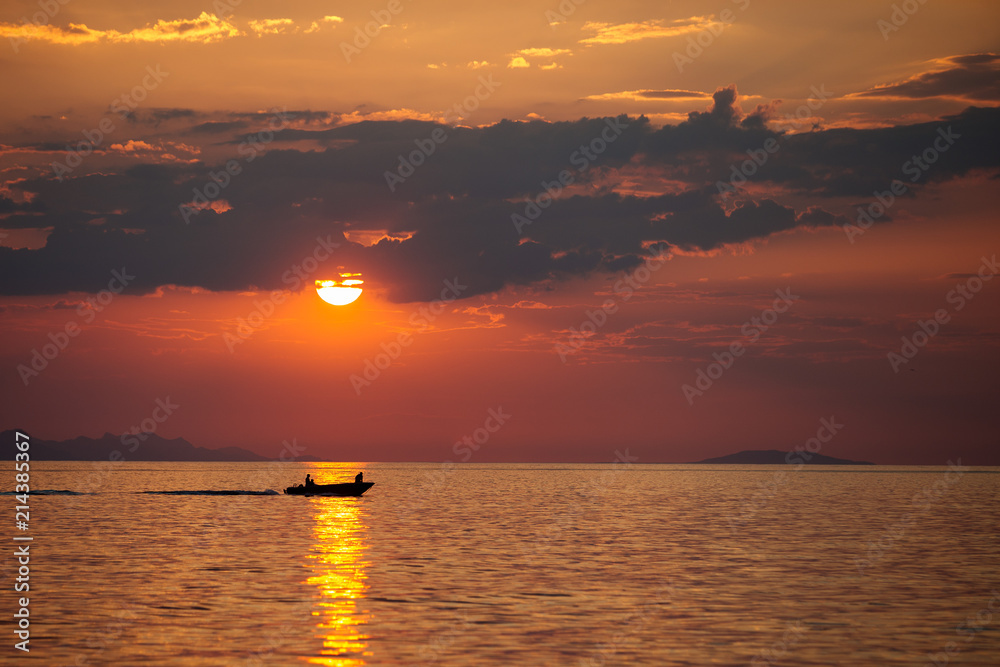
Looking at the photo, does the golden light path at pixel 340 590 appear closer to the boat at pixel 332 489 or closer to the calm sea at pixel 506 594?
the calm sea at pixel 506 594

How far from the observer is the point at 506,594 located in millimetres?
42719

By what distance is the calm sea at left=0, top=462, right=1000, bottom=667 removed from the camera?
103ft

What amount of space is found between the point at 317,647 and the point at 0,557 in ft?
108

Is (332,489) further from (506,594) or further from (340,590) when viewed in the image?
(506,594)

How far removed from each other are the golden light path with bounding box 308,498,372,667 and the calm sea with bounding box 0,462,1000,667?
16 centimetres

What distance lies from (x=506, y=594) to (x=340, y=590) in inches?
313

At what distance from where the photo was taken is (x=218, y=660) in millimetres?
29828

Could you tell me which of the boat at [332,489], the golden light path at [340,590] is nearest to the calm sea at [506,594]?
the golden light path at [340,590]

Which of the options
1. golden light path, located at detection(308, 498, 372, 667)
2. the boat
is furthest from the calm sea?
the boat

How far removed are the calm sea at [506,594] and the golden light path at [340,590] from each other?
0.16m

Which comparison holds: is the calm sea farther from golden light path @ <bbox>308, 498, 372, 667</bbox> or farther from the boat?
the boat

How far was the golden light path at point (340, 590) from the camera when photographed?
3123cm

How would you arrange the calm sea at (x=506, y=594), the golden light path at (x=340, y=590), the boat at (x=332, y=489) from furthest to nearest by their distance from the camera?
the boat at (x=332, y=489) → the calm sea at (x=506, y=594) → the golden light path at (x=340, y=590)

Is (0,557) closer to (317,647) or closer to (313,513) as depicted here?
(317,647)
